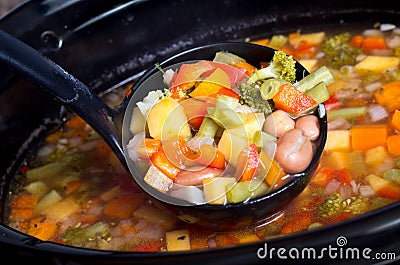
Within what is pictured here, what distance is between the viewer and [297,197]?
210 centimetres

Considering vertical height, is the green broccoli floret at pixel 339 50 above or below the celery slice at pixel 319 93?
above

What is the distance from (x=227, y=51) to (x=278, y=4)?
702 mm

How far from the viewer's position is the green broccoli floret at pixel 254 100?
205 cm

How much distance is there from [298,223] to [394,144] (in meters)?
0.49

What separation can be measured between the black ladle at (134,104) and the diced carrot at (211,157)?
14cm

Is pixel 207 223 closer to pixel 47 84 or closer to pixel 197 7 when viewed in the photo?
pixel 47 84

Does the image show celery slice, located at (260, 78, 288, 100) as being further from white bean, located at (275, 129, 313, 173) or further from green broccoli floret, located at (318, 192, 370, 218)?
green broccoli floret, located at (318, 192, 370, 218)

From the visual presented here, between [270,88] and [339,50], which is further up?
[339,50]

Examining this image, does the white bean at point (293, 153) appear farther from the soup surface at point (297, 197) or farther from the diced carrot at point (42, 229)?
the diced carrot at point (42, 229)

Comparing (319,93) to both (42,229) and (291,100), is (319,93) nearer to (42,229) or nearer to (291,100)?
(291,100)

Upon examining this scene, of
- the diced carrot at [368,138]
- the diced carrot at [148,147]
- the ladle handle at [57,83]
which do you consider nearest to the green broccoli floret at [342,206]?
the diced carrot at [368,138]

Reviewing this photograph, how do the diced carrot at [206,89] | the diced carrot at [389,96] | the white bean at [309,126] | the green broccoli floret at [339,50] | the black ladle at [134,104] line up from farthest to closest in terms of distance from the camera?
the green broccoli floret at [339,50] < the diced carrot at [389,96] < the diced carrot at [206,89] < the white bean at [309,126] < the black ladle at [134,104]

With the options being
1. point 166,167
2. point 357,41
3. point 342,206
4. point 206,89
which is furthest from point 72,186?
point 357,41

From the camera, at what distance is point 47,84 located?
2061 mm
